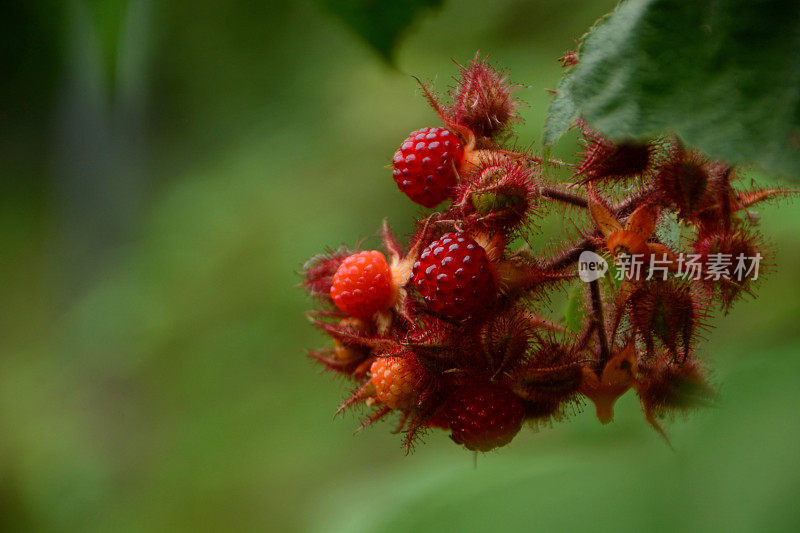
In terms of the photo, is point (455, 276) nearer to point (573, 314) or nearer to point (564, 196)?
point (564, 196)

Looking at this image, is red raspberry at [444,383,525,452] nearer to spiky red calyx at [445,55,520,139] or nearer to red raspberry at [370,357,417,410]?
red raspberry at [370,357,417,410]

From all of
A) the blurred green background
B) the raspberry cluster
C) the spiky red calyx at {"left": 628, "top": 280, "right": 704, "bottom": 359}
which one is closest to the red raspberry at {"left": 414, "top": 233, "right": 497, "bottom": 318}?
the raspberry cluster

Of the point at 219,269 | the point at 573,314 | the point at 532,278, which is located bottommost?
the point at 219,269

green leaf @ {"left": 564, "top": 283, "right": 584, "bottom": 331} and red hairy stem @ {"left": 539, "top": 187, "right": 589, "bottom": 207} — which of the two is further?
green leaf @ {"left": 564, "top": 283, "right": 584, "bottom": 331}

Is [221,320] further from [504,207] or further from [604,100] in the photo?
[604,100]

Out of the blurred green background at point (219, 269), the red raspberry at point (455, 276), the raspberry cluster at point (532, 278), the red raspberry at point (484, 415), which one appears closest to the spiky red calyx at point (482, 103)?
the raspberry cluster at point (532, 278)

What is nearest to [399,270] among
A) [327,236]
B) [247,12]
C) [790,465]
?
[790,465]

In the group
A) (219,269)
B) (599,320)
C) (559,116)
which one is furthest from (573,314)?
(219,269)
